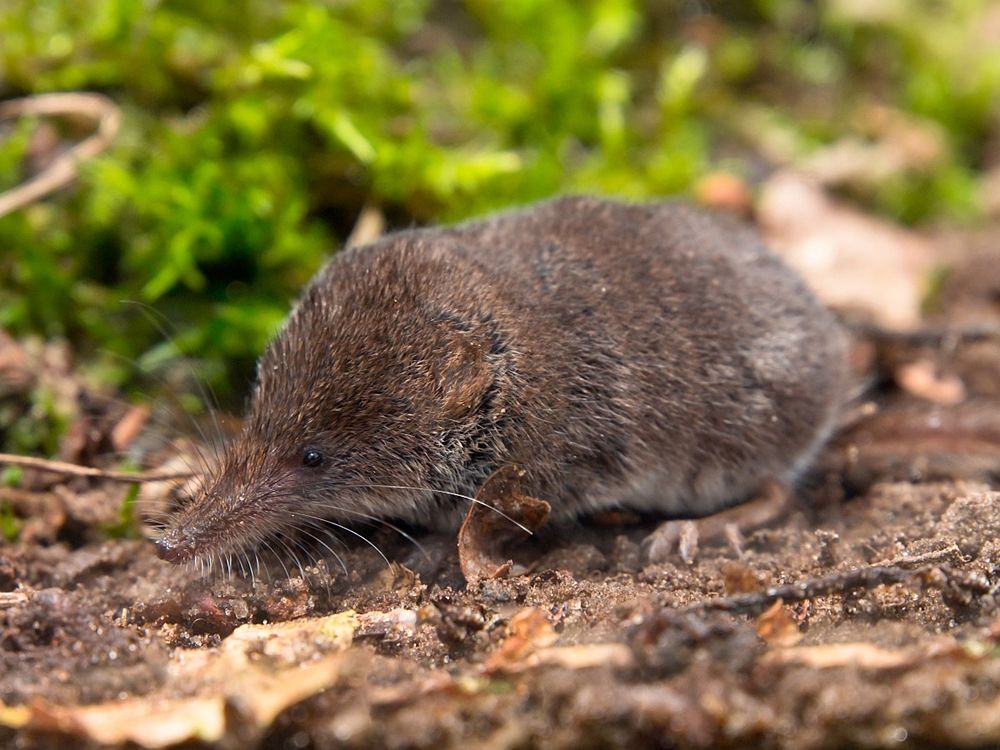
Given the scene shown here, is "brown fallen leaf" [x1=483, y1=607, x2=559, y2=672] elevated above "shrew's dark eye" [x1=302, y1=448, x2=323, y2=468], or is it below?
below

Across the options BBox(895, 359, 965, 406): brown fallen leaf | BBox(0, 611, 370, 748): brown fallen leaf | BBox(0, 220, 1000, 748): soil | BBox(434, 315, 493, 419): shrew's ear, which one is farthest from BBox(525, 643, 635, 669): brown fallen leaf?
BBox(895, 359, 965, 406): brown fallen leaf

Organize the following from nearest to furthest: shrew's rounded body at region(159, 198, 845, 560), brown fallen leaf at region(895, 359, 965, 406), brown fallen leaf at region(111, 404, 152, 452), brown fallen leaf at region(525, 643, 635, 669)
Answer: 1. brown fallen leaf at region(525, 643, 635, 669)
2. shrew's rounded body at region(159, 198, 845, 560)
3. brown fallen leaf at region(111, 404, 152, 452)
4. brown fallen leaf at region(895, 359, 965, 406)

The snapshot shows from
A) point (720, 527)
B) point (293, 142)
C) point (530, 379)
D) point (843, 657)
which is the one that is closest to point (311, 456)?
point (530, 379)

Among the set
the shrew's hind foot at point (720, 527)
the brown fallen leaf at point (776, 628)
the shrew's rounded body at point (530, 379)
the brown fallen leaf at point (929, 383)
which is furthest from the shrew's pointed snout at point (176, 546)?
the brown fallen leaf at point (929, 383)

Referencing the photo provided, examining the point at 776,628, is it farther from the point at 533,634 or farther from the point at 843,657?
the point at 533,634

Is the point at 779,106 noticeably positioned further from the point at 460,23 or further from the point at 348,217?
the point at 348,217

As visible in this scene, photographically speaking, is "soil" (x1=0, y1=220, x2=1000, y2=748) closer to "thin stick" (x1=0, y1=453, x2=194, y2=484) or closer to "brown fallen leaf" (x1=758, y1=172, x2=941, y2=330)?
"thin stick" (x1=0, y1=453, x2=194, y2=484)
